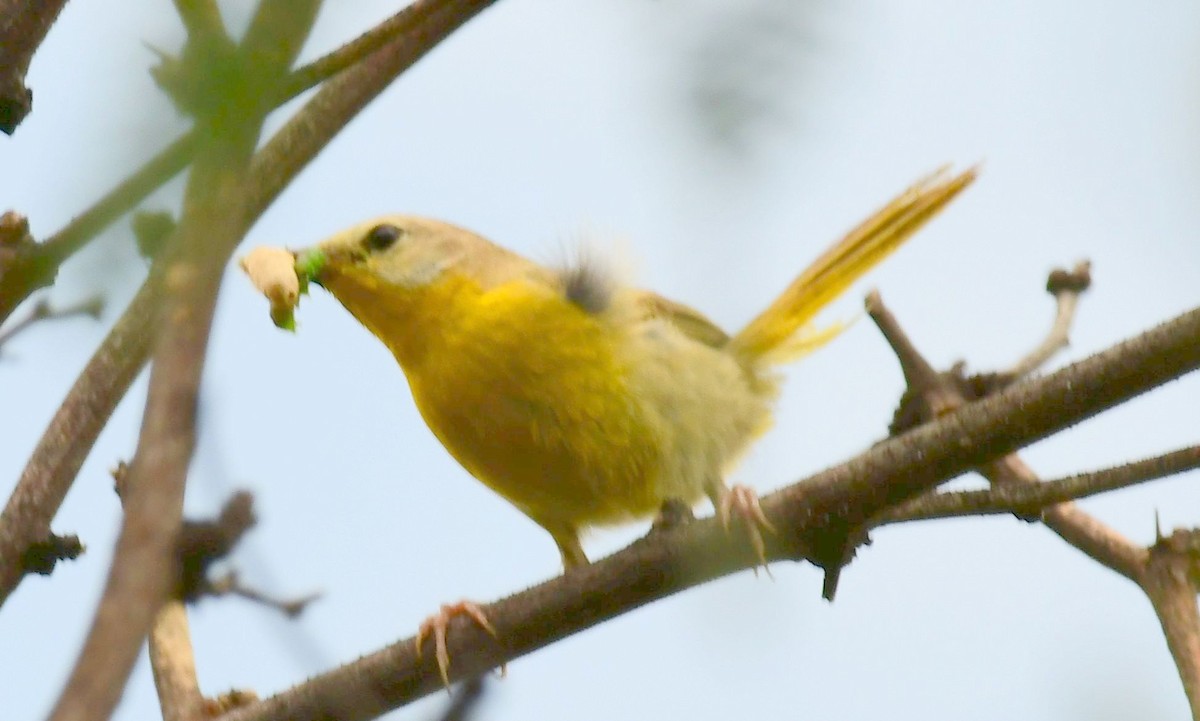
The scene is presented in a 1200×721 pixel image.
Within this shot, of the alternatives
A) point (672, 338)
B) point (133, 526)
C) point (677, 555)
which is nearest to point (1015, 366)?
point (672, 338)

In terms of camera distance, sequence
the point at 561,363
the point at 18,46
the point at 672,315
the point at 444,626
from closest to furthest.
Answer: the point at 18,46
the point at 444,626
the point at 561,363
the point at 672,315

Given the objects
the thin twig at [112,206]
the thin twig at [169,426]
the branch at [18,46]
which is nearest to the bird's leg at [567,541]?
the branch at [18,46]

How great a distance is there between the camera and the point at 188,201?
3.21ft

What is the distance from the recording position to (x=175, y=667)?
293cm

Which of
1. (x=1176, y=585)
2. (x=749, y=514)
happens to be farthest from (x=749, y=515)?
(x=1176, y=585)

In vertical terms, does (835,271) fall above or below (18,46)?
above

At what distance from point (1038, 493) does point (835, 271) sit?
7.14ft

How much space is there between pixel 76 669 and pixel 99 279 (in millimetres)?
473

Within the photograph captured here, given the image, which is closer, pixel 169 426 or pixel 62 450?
pixel 169 426

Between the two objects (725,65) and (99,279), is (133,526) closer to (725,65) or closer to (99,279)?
(99,279)

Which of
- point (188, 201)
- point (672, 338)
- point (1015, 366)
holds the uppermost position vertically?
point (672, 338)

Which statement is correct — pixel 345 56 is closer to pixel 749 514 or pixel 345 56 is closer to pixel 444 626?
pixel 749 514

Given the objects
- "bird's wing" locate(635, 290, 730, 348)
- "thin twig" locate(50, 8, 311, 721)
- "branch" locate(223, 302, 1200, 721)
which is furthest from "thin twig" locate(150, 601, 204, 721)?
"thin twig" locate(50, 8, 311, 721)

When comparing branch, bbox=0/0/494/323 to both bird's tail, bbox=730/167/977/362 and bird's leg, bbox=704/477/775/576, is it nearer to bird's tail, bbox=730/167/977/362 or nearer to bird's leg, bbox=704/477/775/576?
bird's leg, bbox=704/477/775/576
